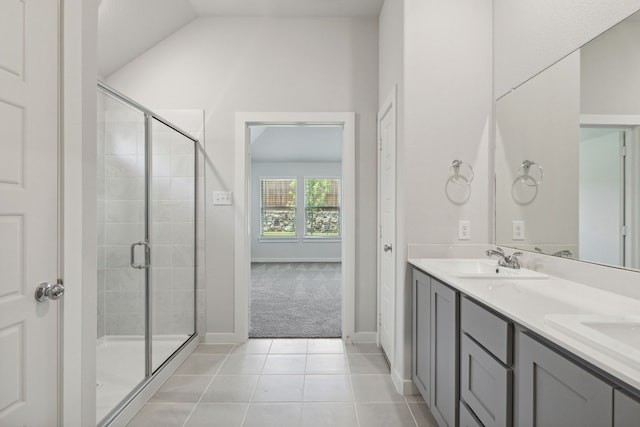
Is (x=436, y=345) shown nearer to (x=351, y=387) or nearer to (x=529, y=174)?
(x=351, y=387)

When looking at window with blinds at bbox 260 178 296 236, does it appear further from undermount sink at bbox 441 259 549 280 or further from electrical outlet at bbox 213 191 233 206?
undermount sink at bbox 441 259 549 280

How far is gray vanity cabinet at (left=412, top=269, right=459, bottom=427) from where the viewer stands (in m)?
1.55

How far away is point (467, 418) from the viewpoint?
142cm

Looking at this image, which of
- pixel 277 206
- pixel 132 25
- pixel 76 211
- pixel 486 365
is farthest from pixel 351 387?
pixel 277 206

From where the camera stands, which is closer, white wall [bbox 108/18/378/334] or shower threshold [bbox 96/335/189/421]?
shower threshold [bbox 96/335/189/421]

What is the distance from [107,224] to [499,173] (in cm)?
254

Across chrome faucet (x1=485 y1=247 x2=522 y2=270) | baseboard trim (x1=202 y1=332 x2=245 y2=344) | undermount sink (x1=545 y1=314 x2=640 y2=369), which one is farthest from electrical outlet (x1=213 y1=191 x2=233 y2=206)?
undermount sink (x1=545 y1=314 x2=640 y2=369)

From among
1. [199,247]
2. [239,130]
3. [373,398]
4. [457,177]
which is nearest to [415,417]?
[373,398]

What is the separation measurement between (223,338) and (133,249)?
1.26 m

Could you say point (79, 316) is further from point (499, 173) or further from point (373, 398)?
point (499, 173)

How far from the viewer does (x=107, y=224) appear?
86.8 inches

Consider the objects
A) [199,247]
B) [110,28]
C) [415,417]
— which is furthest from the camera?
[199,247]

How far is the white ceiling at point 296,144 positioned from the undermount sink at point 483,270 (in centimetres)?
478

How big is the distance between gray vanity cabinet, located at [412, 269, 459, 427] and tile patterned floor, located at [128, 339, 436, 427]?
0.27 meters
